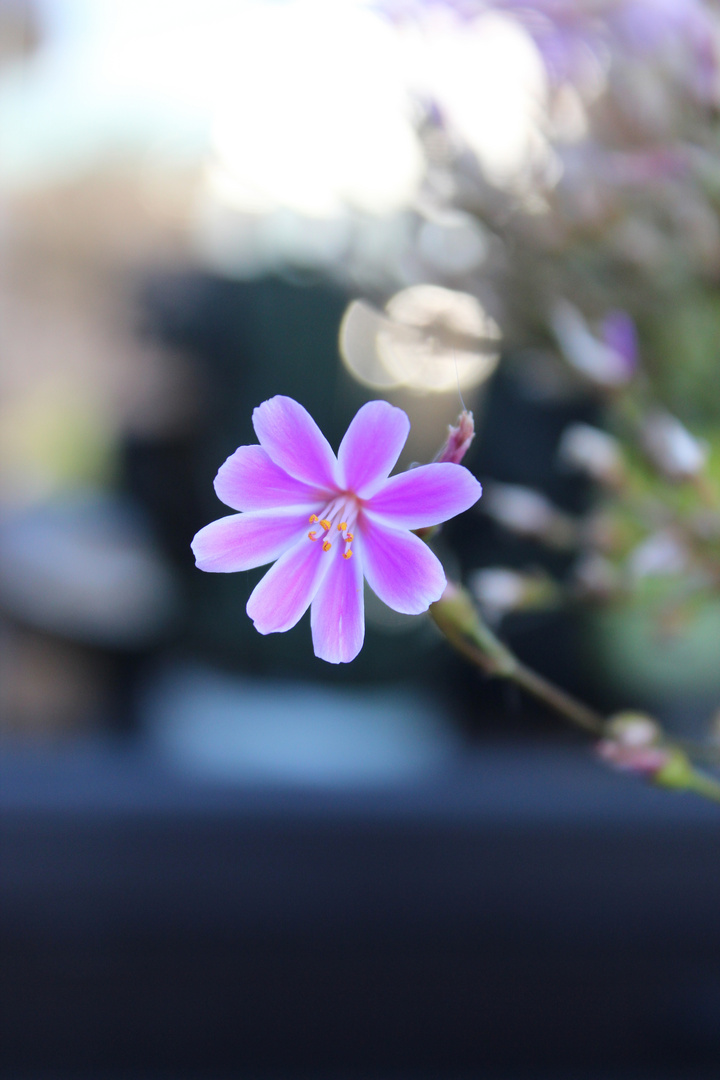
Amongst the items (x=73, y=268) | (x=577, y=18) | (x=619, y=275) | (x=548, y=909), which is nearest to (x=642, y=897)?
(x=548, y=909)

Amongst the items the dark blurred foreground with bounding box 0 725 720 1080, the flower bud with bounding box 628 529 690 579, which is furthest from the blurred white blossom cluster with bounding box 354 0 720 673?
the dark blurred foreground with bounding box 0 725 720 1080

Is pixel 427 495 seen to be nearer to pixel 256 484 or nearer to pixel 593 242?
pixel 256 484

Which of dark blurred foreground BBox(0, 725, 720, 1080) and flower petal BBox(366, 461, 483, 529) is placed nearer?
flower petal BBox(366, 461, 483, 529)

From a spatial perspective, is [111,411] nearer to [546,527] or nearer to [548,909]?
[548,909]

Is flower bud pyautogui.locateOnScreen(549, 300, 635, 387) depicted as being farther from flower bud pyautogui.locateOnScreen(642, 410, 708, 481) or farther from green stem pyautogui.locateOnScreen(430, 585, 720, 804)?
green stem pyautogui.locateOnScreen(430, 585, 720, 804)

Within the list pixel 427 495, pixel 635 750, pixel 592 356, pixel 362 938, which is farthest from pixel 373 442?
pixel 362 938
